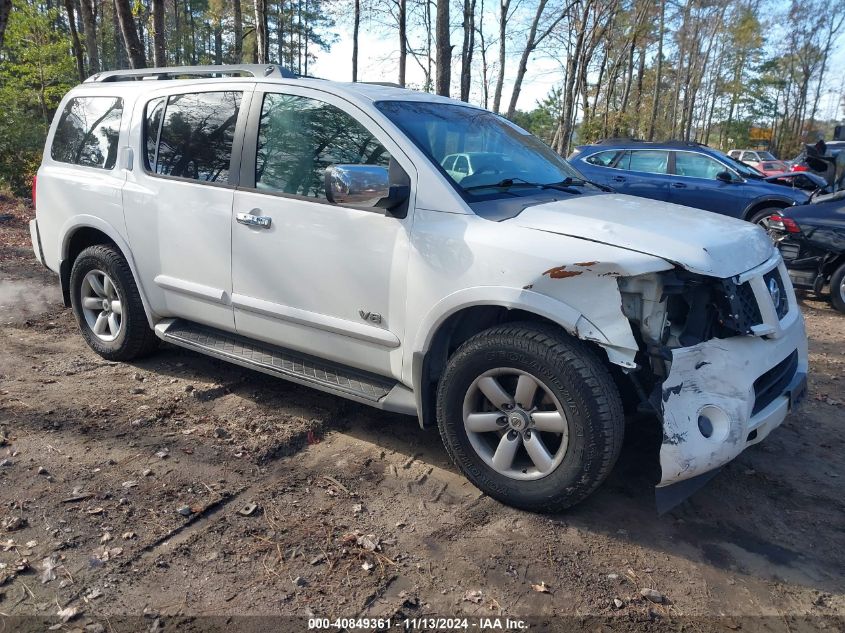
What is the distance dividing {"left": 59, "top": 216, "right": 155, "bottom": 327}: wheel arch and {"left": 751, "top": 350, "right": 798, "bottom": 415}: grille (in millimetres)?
3784

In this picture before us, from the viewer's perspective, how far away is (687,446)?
278cm

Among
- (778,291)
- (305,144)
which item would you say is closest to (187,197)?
(305,144)

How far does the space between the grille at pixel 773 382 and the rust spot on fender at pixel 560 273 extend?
0.97 meters

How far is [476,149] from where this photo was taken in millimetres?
3811

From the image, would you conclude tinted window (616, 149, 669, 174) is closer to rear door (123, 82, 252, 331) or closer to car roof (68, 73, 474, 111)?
car roof (68, 73, 474, 111)

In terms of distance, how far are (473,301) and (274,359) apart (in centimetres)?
148

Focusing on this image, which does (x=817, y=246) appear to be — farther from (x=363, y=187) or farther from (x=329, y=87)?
(x=363, y=187)

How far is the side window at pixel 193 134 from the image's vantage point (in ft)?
13.5

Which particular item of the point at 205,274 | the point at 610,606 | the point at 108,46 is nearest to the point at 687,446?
the point at 610,606

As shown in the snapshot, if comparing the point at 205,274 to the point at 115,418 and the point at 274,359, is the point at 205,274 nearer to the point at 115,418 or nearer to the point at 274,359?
the point at 274,359

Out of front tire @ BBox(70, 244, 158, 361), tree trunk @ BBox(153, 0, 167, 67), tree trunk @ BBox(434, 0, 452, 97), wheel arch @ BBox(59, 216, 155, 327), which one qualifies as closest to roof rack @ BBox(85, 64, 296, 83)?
wheel arch @ BBox(59, 216, 155, 327)

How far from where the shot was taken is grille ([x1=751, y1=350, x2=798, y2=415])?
3028 millimetres

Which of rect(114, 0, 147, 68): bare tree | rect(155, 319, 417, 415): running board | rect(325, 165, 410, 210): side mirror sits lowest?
rect(155, 319, 417, 415): running board

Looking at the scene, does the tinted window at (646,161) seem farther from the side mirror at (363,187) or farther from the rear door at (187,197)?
the side mirror at (363,187)
